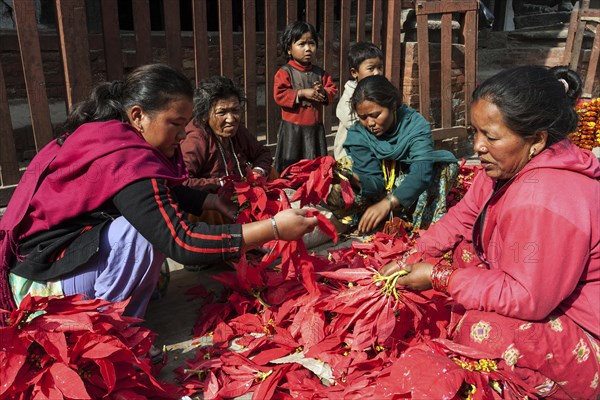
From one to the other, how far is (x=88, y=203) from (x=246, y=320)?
815mm

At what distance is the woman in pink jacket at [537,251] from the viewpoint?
1475 millimetres

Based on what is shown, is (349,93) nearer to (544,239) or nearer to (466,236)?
(466,236)

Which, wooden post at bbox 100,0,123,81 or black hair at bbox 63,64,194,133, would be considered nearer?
black hair at bbox 63,64,194,133

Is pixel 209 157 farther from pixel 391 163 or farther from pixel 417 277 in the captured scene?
pixel 417 277

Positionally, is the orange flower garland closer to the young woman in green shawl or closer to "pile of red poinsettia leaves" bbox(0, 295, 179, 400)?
the young woman in green shawl

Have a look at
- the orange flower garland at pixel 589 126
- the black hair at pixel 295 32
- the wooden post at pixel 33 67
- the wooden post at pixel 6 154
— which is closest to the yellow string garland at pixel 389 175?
the black hair at pixel 295 32

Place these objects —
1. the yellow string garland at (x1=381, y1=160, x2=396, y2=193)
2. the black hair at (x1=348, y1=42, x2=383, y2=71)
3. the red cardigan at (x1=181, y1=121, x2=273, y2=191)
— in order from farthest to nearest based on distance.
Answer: the black hair at (x1=348, y1=42, x2=383, y2=71) → the yellow string garland at (x1=381, y1=160, x2=396, y2=193) → the red cardigan at (x1=181, y1=121, x2=273, y2=191)

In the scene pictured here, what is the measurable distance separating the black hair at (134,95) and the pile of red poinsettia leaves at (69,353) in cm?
74

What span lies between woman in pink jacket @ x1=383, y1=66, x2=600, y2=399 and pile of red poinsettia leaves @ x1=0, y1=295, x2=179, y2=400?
3.42 ft

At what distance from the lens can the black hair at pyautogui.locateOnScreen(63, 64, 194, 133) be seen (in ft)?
6.44

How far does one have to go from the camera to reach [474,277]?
5.34 feet

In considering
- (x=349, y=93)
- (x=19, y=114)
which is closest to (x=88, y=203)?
(x=349, y=93)

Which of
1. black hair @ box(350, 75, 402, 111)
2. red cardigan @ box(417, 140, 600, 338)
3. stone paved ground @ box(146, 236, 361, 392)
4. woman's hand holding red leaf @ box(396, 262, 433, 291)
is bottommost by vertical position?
stone paved ground @ box(146, 236, 361, 392)

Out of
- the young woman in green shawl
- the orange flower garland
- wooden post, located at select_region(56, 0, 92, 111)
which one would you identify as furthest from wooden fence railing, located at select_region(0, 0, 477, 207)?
the orange flower garland
